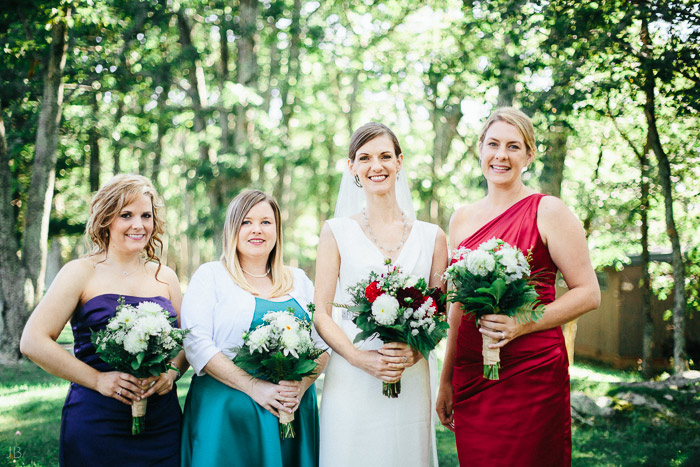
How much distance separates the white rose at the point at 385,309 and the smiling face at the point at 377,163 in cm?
93

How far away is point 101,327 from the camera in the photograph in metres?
3.25

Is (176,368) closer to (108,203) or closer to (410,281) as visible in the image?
(108,203)

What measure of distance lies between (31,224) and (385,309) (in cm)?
961

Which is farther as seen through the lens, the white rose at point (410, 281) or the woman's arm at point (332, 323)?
the woman's arm at point (332, 323)

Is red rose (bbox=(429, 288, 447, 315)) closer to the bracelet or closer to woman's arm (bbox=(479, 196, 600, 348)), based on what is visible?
woman's arm (bbox=(479, 196, 600, 348))

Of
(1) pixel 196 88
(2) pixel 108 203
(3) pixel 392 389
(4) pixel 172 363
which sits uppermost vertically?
(1) pixel 196 88

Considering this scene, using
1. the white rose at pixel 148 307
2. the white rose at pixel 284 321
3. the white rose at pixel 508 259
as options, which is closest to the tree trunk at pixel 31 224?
the white rose at pixel 148 307

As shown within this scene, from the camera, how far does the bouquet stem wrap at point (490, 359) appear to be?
122 inches

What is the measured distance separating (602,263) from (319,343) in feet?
39.3

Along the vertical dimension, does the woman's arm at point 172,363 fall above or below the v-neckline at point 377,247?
below

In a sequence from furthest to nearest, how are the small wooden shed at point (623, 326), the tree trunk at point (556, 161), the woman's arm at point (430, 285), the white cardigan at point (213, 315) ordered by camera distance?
the small wooden shed at point (623, 326), the tree trunk at point (556, 161), the white cardigan at point (213, 315), the woman's arm at point (430, 285)

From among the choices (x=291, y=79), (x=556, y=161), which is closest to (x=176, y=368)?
(x=556, y=161)

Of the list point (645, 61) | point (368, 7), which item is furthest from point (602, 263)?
point (368, 7)

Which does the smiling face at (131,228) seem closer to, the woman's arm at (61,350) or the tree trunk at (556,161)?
the woman's arm at (61,350)
